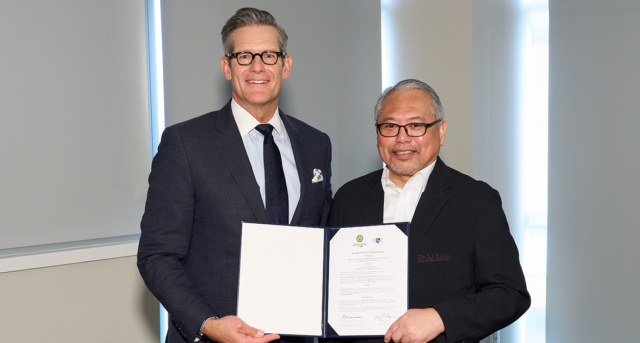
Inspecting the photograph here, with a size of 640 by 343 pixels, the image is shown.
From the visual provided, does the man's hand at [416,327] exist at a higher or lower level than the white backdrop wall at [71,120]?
lower

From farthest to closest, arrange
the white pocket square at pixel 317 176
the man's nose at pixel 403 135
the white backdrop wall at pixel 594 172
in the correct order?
1. the white backdrop wall at pixel 594 172
2. the white pocket square at pixel 317 176
3. the man's nose at pixel 403 135

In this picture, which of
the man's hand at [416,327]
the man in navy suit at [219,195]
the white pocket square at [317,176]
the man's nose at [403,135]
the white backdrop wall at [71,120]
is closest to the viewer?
the man's hand at [416,327]

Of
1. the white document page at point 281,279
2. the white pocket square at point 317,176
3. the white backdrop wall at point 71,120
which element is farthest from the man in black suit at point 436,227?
the white backdrop wall at point 71,120

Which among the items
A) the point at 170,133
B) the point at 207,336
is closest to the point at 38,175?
the point at 170,133

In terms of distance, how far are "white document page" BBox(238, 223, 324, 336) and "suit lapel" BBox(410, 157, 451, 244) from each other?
11.8 inches

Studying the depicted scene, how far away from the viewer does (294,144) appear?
6.86 feet

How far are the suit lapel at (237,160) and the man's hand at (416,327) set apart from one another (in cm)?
51

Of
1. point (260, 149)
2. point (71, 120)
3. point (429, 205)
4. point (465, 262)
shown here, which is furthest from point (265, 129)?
point (71, 120)

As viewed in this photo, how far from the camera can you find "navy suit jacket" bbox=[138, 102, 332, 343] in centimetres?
179

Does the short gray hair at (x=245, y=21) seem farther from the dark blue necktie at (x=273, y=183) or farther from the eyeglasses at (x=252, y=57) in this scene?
the dark blue necktie at (x=273, y=183)

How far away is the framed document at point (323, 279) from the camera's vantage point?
171 cm

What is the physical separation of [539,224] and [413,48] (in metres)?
1.47

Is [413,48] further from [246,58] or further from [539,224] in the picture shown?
[246,58]

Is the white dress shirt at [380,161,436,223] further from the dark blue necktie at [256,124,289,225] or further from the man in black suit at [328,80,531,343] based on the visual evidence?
the dark blue necktie at [256,124,289,225]
